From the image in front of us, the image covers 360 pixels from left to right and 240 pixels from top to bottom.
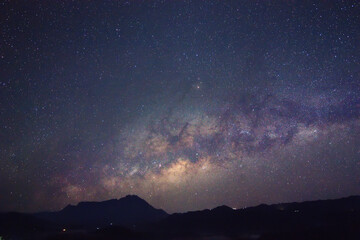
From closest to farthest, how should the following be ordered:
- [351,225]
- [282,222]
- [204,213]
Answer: [351,225]
[282,222]
[204,213]

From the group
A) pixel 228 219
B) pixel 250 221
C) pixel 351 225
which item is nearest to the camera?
pixel 351 225

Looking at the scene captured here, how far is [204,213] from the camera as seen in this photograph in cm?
12862

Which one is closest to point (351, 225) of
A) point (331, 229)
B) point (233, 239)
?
point (331, 229)

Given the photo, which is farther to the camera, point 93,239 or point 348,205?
point 348,205

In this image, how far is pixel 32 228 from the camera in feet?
340

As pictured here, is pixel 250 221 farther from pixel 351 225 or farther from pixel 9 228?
pixel 9 228

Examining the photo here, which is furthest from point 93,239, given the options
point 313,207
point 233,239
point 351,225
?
point 313,207

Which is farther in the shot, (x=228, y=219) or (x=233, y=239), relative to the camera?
(x=228, y=219)

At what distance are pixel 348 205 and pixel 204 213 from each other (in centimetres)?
7516

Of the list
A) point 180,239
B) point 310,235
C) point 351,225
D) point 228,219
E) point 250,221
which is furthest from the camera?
point 228,219

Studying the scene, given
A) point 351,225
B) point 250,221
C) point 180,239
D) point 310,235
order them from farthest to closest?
1. point 250,221
2. point 180,239
3. point 351,225
4. point 310,235

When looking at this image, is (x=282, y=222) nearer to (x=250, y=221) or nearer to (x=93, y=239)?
(x=250, y=221)

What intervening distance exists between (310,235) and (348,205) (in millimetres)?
75222

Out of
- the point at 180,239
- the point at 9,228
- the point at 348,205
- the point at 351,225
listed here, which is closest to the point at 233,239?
the point at 180,239
